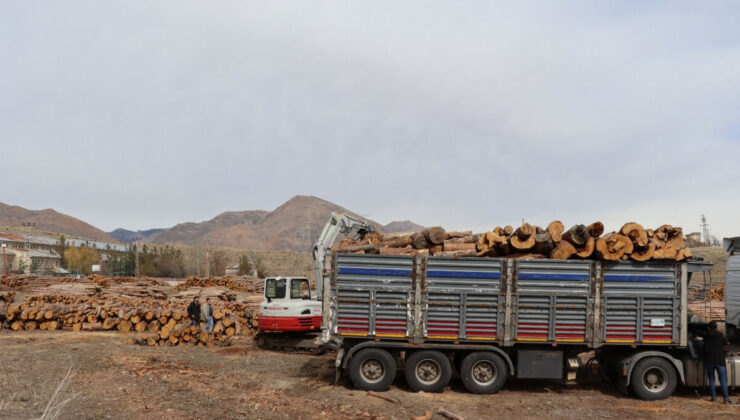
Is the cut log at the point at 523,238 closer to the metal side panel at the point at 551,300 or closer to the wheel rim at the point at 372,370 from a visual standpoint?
the metal side panel at the point at 551,300

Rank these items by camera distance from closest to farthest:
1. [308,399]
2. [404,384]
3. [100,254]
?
[308,399]
[404,384]
[100,254]

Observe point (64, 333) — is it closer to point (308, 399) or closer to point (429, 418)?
point (308, 399)

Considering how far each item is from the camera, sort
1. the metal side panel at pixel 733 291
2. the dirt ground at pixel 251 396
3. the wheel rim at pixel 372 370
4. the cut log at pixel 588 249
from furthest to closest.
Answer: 1. the metal side panel at pixel 733 291
2. the wheel rim at pixel 372 370
3. the cut log at pixel 588 249
4. the dirt ground at pixel 251 396

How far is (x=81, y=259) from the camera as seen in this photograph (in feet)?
218

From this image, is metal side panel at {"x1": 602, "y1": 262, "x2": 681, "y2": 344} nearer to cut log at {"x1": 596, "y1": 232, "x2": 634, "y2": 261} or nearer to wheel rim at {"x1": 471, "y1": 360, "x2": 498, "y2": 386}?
cut log at {"x1": 596, "y1": 232, "x2": 634, "y2": 261}

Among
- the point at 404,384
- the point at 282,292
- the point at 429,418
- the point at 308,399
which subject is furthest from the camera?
the point at 282,292

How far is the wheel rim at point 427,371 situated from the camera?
10.7m

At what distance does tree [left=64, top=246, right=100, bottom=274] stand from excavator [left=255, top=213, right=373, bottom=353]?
5724cm

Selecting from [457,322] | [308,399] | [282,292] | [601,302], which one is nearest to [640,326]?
[601,302]

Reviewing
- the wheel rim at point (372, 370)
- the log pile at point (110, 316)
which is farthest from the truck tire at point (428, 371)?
the log pile at point (110, 316)

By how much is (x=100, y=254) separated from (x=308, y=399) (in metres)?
72.5

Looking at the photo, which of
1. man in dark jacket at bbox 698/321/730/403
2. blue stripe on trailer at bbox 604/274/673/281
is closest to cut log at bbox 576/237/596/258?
blue stripe on trailer at bbox 604/274/673/281

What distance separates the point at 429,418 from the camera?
8945 mm

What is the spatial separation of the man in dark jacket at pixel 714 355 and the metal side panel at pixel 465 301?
4.09 metres
